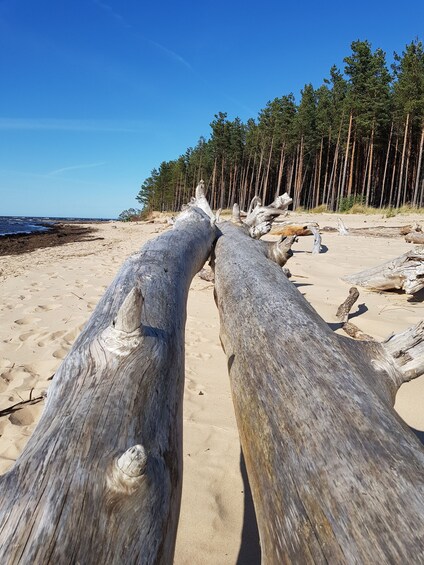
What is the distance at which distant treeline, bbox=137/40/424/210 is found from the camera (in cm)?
3025

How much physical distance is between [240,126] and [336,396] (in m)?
52.9

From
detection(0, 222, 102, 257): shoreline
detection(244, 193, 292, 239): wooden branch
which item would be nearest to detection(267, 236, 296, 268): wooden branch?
detection(244, 193, 292, 239): wooden branch

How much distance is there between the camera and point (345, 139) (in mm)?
34969

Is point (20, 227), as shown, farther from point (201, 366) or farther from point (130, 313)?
point (130, 313)

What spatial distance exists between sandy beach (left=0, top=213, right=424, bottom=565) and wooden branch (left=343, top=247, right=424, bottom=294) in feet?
0.66

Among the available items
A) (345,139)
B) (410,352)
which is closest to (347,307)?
(410,352)

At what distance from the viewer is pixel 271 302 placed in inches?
99.5

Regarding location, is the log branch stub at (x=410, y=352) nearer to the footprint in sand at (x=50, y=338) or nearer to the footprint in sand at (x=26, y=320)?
the footprint in sand at (x=50, y=338)

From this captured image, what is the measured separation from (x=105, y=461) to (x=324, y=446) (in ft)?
2.35

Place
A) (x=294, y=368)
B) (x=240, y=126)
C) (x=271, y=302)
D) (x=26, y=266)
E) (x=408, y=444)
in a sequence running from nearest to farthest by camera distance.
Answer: (x=408, y=444) < (x=294, y=368) < (x=271, y=302) < (x=26, y=266) < (x=240, y=126)

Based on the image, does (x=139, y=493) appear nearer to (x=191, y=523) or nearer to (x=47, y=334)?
(x=191, y=523)

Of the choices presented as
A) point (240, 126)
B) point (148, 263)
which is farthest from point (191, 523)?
point (240, 126)

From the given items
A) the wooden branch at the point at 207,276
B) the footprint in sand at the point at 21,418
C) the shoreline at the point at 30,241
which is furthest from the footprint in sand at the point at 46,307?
the shoreline at the point at 30,241

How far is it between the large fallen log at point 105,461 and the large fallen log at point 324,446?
13.3 inches
